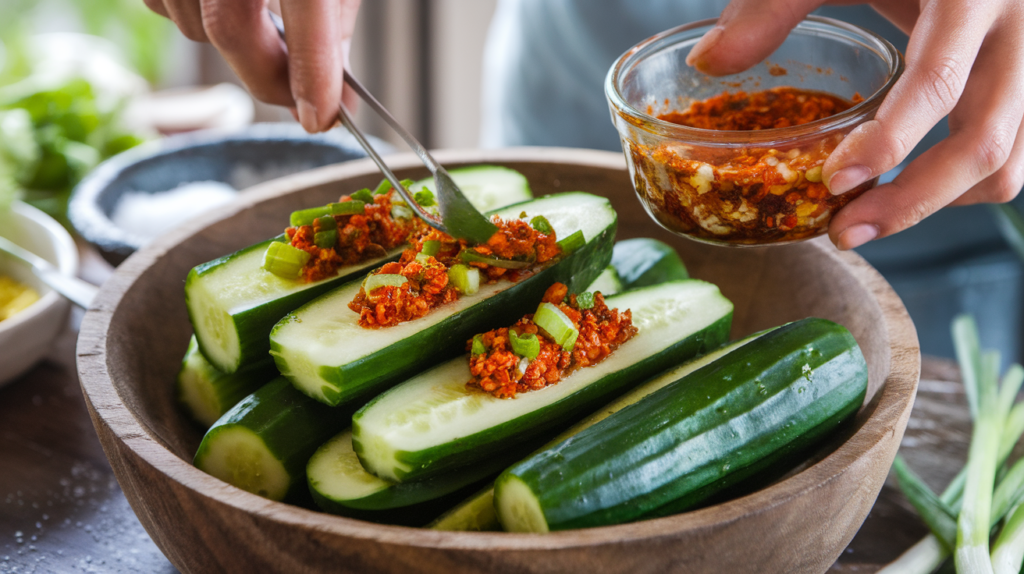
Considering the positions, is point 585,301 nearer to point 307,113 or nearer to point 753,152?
point 753,152

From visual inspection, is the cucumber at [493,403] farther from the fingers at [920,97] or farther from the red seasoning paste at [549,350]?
the fingers at [920,97]

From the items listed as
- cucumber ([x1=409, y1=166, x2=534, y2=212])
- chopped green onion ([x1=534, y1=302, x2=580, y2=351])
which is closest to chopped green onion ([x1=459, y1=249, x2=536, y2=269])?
chopped green onion ([x1=534, y1=302, x2=580, y2=351])

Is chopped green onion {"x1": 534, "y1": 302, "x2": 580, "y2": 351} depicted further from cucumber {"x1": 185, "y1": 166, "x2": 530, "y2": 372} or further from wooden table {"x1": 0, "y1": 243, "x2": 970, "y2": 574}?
wooden table {"x1": 0, "y1": 243, "x2": 970, "y2": 574}

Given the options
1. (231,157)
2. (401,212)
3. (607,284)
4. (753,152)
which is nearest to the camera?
(753,152)

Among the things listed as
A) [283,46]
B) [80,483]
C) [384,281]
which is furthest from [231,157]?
[384,281]

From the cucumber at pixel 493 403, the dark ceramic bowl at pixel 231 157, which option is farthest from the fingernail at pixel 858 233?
the dark ceramic bowl at pixel 231 157

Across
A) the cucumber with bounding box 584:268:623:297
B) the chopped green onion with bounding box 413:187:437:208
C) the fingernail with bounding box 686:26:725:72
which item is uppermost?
the fingernail with bounding box 686:26:725:72
